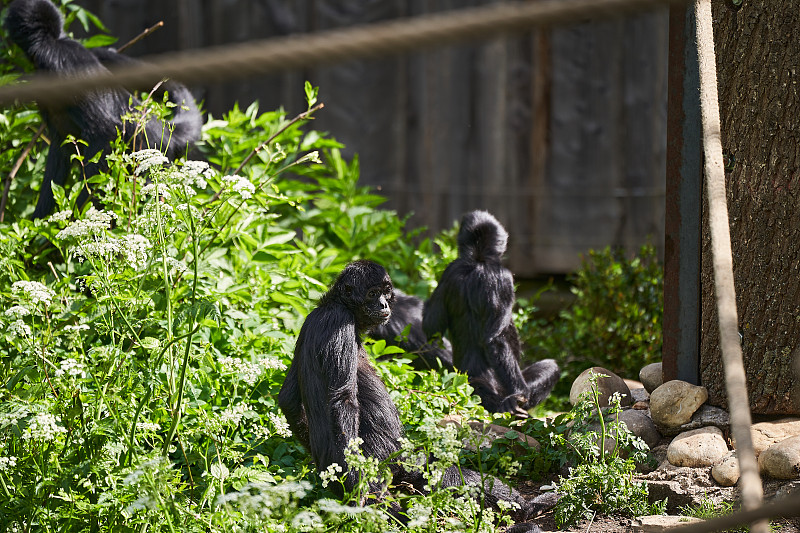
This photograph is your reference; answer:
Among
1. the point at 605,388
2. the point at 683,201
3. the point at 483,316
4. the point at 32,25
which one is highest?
the point at 32,25

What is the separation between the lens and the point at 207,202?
4863 millimetres

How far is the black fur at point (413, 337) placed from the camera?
6180 millimetres

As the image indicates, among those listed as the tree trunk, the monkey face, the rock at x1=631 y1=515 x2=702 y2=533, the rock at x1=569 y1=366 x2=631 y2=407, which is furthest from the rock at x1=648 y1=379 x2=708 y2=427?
the monkey face

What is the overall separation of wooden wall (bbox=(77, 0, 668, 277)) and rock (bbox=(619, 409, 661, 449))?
4587mm

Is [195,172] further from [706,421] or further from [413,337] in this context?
[413,337]

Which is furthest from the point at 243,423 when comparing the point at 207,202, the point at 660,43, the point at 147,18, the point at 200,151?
the point at 660,43

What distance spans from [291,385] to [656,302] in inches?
161

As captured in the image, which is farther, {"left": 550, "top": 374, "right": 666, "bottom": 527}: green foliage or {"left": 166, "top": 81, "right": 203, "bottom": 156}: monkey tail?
{"left": 166, "top": 81, "right": 203, "bottom": 156}: monkey tail

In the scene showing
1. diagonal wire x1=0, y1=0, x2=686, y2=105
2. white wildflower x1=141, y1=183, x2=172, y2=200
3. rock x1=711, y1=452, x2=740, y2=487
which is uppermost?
diagonal wire x1=0, y1=0, x2=686, y2=105

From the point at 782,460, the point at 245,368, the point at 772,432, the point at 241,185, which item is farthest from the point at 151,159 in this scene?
the point at 772,432

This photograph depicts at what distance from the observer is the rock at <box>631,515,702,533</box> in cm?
344

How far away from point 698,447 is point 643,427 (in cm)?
36

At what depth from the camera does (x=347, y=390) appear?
383cm

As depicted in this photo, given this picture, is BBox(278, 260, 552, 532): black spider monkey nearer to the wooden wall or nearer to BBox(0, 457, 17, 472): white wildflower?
BBox(0, 457, 17, 472): white wildflower
